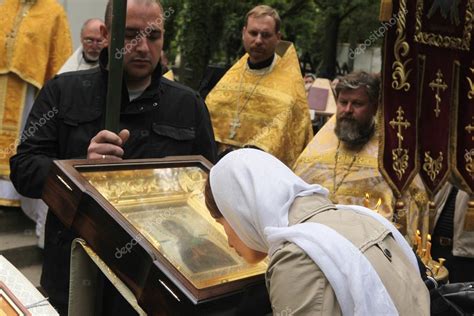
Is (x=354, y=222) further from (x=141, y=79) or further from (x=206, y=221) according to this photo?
(x=141, y=79)

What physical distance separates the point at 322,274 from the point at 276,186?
290mm

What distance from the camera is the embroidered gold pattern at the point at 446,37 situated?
3441 millimetres

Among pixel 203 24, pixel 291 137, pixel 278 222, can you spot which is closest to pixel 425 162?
pixel 291 137

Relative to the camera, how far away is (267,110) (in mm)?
4879

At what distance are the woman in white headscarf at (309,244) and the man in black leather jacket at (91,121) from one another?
24.1 inches

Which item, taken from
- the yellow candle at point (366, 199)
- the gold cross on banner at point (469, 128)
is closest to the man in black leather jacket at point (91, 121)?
the yellow candle at point (366, 199)

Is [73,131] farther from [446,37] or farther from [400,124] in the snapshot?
[446,37]

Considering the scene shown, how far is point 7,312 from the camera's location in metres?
1.35

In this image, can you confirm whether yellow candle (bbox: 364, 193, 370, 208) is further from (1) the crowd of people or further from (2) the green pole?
(2) the green pole

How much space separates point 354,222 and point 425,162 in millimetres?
2182

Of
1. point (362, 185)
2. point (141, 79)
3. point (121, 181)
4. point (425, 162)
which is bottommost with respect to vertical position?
point (362, 185)

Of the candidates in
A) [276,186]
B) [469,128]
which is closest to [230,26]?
[469,128]

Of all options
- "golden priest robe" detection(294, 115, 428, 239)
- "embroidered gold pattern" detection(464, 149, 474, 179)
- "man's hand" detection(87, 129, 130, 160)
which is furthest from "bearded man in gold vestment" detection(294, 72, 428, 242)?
"man's hand" detection(87, 129, 130, 160)

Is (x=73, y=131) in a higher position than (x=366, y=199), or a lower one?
higher
